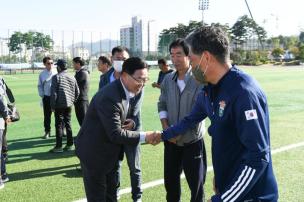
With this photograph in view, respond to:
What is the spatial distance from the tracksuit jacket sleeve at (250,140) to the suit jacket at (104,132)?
1500 millimetres

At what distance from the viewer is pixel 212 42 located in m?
2.38

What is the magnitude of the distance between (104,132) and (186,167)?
4.38ft

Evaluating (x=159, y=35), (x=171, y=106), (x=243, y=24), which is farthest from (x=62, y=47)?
(x=171, y=106)

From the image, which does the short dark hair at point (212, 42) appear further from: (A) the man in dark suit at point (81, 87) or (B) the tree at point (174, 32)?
(B) the tree at point (174, 32)

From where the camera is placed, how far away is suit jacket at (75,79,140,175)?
350cm

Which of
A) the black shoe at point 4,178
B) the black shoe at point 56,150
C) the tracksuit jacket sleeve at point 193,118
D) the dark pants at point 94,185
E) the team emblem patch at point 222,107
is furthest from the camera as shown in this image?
the black shoe at point 56,150

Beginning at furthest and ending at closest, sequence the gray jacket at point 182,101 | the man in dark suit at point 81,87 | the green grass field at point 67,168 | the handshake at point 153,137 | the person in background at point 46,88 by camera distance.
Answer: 1. the person in background at point 46,88
2. the man in dark suit at point 81,87
3. the green grass field at point 67,168
4. the gray jacket at point 182,101
5. the handshake at point 153,137

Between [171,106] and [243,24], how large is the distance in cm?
10416

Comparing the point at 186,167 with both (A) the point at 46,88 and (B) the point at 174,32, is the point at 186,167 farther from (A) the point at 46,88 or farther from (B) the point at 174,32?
(B) the point at 174,32

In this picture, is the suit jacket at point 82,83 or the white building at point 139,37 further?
the white building at point 139,37

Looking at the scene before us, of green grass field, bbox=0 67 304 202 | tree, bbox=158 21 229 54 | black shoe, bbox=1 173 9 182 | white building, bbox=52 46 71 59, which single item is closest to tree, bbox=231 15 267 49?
tree, bbox=158 21 229 54

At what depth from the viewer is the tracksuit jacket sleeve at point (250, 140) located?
7.14ft

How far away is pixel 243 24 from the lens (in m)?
104

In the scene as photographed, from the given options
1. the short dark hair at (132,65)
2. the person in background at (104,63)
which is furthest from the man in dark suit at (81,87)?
the short dark hair at (132,65)
